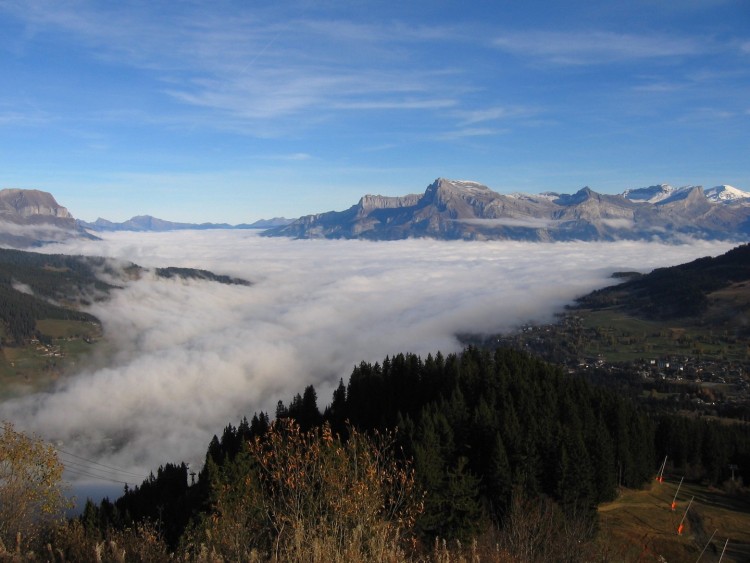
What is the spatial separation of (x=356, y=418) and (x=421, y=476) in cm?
2607

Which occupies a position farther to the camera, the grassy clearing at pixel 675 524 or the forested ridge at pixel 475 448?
the grassy clearing at pixel 675 524

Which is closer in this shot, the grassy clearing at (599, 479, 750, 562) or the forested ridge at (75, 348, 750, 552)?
the forested ridge at (75, 348, 750, 552)

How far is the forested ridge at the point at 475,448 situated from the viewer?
131 feet

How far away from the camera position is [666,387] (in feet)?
568

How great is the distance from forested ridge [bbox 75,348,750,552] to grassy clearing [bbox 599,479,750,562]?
2.18 m

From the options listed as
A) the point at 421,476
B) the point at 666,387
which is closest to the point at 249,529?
the point at 421,476

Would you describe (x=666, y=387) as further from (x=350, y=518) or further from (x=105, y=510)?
(x=350, y=518)

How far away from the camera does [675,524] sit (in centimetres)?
4934

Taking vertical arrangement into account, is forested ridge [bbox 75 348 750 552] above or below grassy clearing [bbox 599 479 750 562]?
above

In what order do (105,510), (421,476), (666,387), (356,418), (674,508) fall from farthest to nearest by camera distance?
1. (666,387)
2. (356,418)
3. (105,510)
4. (674,508)
5. (421,476)

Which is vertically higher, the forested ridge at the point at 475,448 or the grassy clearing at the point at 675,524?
the forested ridge at the point at 475,448

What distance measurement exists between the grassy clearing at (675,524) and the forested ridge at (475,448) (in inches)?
86.0

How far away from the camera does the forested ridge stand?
3997 cm

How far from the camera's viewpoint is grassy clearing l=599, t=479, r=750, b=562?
4212cm
